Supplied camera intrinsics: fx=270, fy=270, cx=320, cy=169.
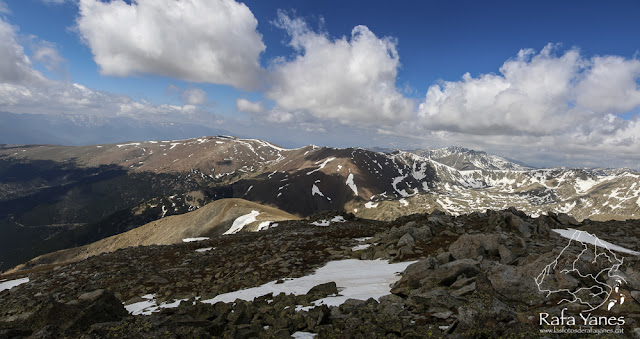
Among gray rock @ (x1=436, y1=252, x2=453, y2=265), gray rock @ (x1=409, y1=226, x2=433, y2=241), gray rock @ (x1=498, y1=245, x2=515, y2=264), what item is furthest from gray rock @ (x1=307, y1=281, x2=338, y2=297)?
gray rock @ (x1=409, y1=226, x2=433, y2=241)

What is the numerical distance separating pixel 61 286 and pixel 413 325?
31.0 metres

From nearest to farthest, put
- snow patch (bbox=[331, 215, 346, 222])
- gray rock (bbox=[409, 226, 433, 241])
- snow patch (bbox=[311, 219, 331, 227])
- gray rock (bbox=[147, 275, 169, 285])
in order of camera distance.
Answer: gray rock (bbox=[147, 275, 169, 285]) < gray rock (bbox=[409, 226, 433, 241]) < snow patch (bbox=[311, 219, 331, 227]) < snow patch (bbox=[331, 215, 346, 222])

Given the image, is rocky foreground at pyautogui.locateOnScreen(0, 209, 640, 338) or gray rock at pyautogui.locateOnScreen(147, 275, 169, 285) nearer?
rocky foreground at pyautogui.locateOnScreen(0, 209, 640, 338)

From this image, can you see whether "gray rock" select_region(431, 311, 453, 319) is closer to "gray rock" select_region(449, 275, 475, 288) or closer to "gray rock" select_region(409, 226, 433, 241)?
"gray rock" select_region(449, 275, 475, 288)

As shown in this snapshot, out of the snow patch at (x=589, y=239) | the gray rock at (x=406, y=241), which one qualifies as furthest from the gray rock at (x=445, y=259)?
the snow patch at (x=589, y=239)

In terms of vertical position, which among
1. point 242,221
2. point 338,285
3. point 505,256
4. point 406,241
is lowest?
point 242,221

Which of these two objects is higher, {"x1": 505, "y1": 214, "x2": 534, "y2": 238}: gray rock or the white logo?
the white logo

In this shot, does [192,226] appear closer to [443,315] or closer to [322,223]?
[322,223]

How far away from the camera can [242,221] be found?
74.4 metres

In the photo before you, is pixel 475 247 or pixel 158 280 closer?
pixel 475 247

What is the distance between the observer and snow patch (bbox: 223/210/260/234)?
232 ft

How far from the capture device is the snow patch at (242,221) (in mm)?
70750

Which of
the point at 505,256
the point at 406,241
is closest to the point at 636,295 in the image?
the point at 505,256

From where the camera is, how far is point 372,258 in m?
22.4
